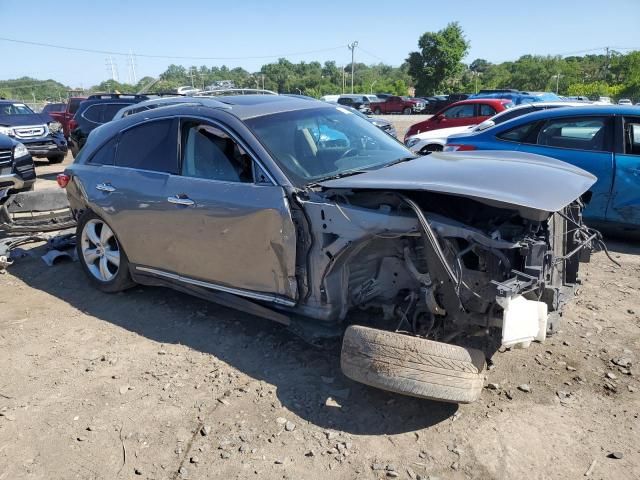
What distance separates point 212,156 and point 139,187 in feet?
A: 2.59

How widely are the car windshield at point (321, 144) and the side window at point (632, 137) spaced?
2895mm

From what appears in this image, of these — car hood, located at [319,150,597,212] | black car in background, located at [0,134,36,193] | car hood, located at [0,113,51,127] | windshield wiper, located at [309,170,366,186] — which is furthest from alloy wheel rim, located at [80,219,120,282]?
car hood, located at [0,113,51,127]

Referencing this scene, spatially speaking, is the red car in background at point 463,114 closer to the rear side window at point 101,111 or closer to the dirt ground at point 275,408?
the rear side window at point 101,111

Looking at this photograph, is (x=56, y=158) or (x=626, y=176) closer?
(x=626, y=176)

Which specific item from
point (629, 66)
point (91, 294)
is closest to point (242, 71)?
point (629, 66)

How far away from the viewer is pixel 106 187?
4559 mm

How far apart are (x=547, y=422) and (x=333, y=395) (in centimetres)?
123

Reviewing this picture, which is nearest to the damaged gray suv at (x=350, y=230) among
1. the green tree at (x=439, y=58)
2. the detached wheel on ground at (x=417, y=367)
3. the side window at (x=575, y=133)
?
the detached wheel on ground at (x=417, y=367)

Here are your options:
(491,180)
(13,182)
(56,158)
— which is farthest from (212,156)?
(56,158)

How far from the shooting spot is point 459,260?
2.90 metres

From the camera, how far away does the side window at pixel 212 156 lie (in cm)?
370

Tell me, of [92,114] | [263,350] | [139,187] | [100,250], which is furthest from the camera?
[92,114]

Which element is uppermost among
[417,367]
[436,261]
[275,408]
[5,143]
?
[5,143]

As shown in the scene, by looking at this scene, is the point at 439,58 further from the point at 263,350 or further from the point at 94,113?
the point at 263,350
